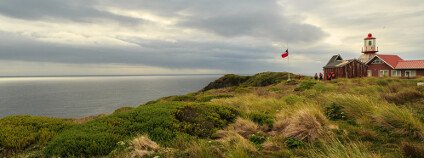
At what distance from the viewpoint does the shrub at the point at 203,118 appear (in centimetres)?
757

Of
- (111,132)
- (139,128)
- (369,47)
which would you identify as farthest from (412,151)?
(369,47)

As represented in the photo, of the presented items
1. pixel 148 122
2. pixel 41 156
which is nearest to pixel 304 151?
pixel 148 122

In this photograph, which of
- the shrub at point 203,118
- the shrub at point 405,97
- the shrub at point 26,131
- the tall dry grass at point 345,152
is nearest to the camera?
the tall dry grass at point 345,152

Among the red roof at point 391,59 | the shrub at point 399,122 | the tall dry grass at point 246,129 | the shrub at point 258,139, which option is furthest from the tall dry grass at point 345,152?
the red roof at point 391,59

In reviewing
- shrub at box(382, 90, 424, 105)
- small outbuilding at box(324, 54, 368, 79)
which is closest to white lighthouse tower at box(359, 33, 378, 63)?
small outbuilding at box(324, 54, 368, 79)

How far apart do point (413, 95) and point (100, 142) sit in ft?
41.5

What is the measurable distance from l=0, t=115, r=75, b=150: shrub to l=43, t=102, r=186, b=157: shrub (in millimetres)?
1107

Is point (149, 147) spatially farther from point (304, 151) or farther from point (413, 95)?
point (413, 95)

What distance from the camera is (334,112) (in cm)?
804

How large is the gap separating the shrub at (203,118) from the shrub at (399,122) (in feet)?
17.4

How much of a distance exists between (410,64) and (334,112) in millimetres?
51293

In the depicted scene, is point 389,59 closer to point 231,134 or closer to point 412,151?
point 412,151

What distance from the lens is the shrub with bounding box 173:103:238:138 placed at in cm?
757

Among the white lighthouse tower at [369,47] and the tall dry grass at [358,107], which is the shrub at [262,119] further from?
the white lighthouse tower at [369,47]
